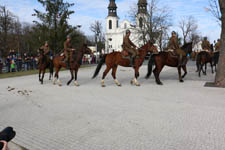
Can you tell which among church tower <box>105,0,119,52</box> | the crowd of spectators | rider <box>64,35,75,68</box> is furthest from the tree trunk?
church tower <box>105,0,119,52</box>

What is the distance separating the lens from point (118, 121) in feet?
16.6

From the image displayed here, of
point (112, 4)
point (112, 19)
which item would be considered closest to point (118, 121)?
point (112, 4)

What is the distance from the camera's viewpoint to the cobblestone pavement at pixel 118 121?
151 inches

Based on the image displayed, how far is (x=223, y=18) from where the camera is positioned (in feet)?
32.1

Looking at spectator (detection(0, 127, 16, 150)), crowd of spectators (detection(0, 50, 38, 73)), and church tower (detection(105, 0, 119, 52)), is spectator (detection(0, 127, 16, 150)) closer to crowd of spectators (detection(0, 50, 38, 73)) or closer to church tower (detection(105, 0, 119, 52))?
crowd of spectators (detection(0, 50, 38, 73))

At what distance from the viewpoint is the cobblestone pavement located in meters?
3.84

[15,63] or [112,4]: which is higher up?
[112,4]

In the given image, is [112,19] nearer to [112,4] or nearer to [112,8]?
[112,8]

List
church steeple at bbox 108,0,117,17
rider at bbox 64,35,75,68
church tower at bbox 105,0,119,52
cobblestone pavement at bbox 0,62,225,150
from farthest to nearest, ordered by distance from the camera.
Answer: church tower at bbox 105,0,119,52
church steeple at bbox 108,0,117,17
rider at bbox 64,35,75,68
cobblestone pavement at bbox 0,62,225,150

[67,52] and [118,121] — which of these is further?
[67,52]

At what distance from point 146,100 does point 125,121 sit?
93.8 inches

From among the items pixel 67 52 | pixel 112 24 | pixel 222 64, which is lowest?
pixel 222 64

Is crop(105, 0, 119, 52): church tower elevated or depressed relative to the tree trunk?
elevated

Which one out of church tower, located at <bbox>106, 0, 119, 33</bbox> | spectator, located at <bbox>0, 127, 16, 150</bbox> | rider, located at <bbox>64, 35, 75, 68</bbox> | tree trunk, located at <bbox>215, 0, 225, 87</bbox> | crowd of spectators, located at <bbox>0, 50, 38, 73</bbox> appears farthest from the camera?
church tower, located at <bbox>106, 0, 119, 33</bbox>
